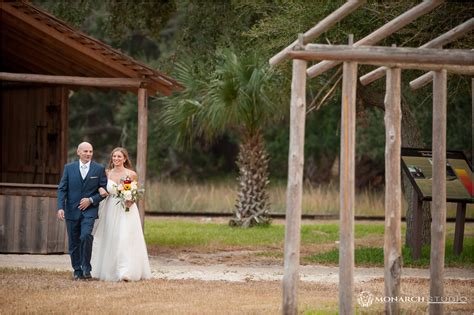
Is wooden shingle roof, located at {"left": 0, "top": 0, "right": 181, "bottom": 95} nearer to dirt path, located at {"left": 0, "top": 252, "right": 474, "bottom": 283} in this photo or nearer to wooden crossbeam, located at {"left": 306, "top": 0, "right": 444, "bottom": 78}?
dirt path, located at {"left": 0, "top": 252, "right": 474, "bottom": 283}

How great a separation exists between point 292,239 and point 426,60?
229 cm

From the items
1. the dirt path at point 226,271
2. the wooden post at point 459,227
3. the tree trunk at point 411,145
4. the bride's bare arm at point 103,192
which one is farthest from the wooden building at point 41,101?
the wooden post at point 459,227

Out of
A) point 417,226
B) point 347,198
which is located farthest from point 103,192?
point 417,226

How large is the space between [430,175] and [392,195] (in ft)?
22.4

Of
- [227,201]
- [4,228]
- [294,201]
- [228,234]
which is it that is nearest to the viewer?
[294,201]

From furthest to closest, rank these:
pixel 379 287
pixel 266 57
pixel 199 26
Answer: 1. pixel 199 26
2. pixel 266 57
3. pixel 379 287

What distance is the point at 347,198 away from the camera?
33.5ft

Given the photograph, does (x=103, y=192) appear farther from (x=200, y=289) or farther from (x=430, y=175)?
(x=430, y=175)

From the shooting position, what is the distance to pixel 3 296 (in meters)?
12.1

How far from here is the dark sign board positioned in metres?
16.8

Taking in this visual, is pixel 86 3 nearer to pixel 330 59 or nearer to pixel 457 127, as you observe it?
pixel 457 127

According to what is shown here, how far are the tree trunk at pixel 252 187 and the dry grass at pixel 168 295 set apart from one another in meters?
10.7

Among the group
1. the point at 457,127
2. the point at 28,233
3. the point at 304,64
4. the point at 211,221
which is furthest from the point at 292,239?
the point at 457,127

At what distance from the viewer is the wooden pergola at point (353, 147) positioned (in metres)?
10.1
